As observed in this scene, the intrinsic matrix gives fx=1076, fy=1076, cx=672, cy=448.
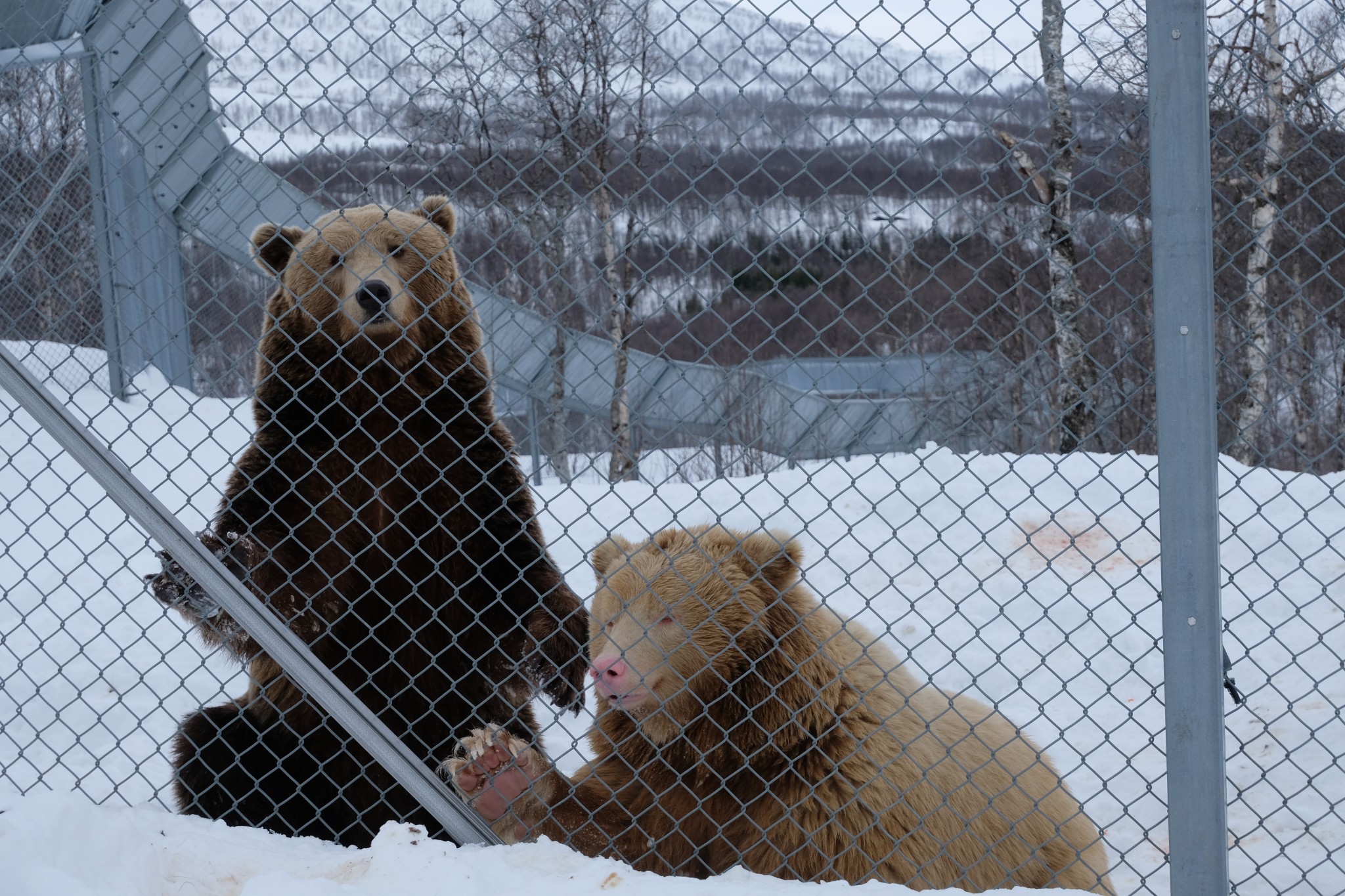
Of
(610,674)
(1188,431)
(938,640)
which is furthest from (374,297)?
(1188,431)

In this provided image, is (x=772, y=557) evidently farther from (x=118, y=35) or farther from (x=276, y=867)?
(x=118, y=35)

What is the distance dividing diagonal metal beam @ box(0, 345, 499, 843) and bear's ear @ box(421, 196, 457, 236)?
1.67m

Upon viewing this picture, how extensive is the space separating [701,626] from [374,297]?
141 cm

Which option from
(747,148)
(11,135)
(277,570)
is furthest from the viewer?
(11,135)

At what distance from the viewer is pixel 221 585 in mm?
2445

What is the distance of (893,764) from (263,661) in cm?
199

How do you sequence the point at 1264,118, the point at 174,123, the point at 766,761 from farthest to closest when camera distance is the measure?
the point at 174,123 < the point at 1264,118 < the point at 766,761

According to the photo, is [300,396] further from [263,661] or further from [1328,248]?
[1328,248]

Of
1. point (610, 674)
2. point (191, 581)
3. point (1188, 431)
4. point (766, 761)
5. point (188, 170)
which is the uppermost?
point (188, 170)

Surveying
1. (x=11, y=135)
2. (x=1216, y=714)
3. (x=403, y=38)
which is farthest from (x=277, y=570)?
(x=11, y=135)

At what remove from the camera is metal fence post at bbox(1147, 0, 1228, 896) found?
6.86 ft

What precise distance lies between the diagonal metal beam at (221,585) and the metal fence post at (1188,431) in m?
1.64

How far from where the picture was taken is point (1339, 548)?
18.5 feet

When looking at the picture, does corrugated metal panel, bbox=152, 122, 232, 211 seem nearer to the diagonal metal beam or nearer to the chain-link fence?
the chain-link fence
